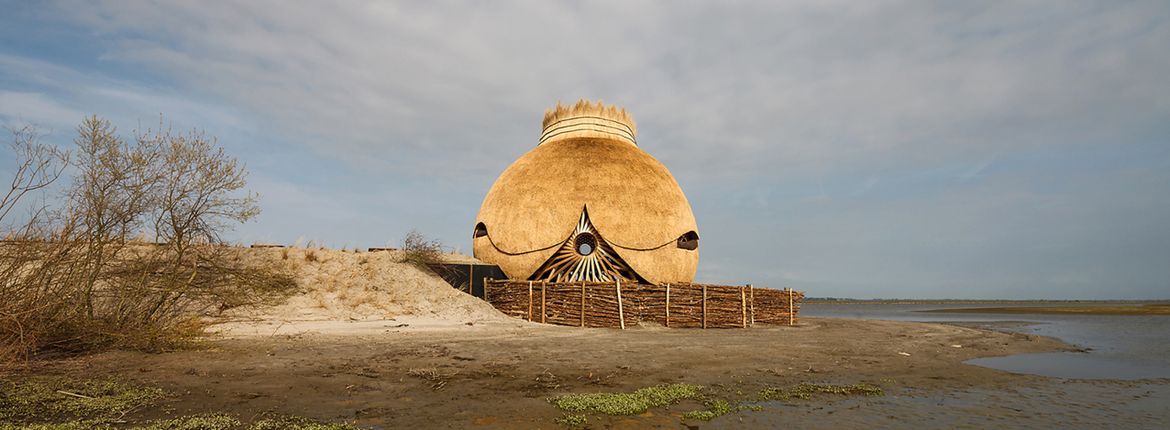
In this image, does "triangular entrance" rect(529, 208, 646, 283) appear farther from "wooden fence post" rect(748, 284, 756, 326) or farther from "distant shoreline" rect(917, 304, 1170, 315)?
"distant shoreline" rect(917, 304, 1170, 315)

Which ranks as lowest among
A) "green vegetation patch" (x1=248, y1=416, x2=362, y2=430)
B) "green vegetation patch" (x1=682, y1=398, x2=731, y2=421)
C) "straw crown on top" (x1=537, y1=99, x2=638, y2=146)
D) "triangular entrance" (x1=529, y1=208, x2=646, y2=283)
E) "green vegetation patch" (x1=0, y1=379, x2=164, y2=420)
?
"green vegetation patch" (x1=682, y1=398, x2=731, y2=421)

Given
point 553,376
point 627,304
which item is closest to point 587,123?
point 627,304

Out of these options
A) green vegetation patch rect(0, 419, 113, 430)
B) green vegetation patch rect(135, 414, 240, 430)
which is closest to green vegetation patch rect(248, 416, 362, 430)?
green vegetation patch rect(135, 414, 240, 430)

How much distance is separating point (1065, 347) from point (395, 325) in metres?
18.7

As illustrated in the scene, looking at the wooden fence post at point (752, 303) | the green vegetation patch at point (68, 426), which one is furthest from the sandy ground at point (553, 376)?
the wooden fence post at point (752, 303)

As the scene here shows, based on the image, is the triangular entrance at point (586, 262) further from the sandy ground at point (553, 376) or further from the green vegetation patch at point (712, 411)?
the green vegetation patch at point (712, 411)

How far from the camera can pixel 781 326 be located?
2023 cm

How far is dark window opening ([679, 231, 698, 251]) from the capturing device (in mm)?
22641

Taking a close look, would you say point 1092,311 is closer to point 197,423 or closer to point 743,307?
point 743,307

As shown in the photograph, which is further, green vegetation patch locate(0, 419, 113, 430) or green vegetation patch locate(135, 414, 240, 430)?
green vegetation patch locate(135, 414, 240, 430)

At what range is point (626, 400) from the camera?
266 inches

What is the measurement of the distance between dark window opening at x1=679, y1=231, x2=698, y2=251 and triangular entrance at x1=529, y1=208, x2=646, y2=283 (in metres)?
3.08

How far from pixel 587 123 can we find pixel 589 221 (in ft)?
18.5

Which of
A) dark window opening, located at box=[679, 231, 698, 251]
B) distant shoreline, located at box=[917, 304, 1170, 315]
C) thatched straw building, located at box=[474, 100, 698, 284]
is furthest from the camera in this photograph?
distant shoreline, located at box=[917, 304, 1170, 315]
